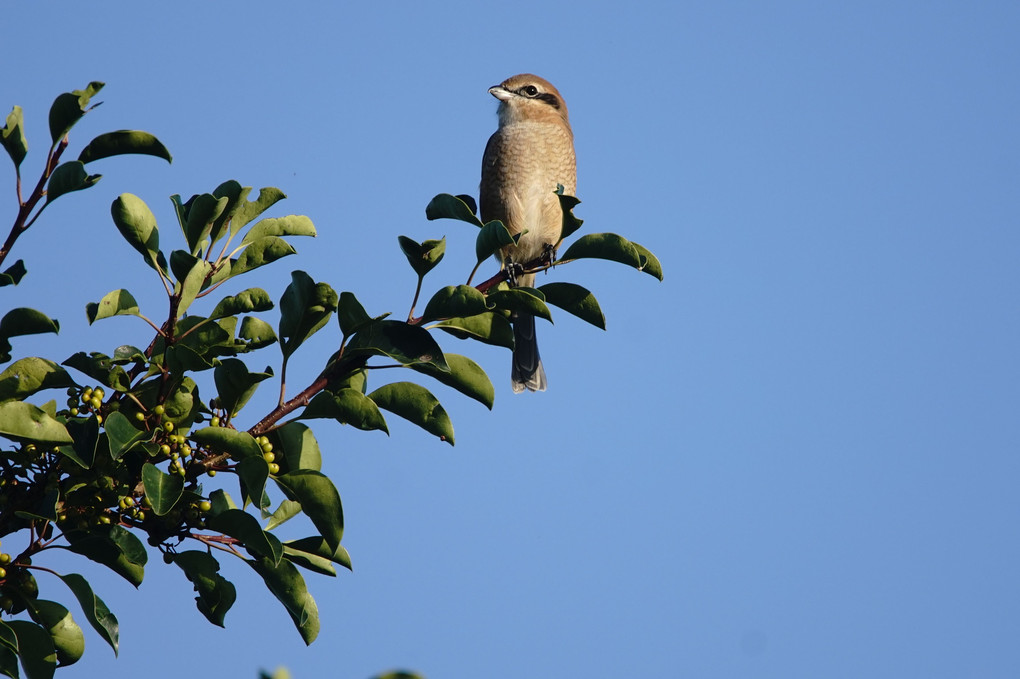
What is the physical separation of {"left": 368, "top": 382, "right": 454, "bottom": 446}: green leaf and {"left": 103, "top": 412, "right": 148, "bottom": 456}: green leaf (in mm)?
583

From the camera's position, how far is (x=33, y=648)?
2156 mm

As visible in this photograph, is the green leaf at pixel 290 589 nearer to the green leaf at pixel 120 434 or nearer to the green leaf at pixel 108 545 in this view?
the green leaf at pixel 108 545

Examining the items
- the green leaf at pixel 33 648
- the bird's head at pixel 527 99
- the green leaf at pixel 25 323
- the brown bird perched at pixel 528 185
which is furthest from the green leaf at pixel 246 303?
the bird's head at pixel 527 99

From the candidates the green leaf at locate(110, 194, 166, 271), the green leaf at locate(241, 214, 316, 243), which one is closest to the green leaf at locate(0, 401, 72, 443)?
the green leaf at locate(110, 194, 166, 271)

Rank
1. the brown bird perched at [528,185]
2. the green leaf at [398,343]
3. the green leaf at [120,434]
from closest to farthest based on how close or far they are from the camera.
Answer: the green leaf at [120,434]
the green leaf at [398,343]
the brown bird perched at [528,185]

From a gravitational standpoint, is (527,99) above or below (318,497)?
above

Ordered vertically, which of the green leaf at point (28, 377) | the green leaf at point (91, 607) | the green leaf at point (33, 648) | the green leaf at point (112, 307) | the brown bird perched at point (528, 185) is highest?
the brown bird perched at point (528, 185)

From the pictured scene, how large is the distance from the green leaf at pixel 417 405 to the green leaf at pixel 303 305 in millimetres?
241

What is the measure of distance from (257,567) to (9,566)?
555 mm

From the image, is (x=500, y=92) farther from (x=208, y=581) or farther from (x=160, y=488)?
(x=160, y=488)

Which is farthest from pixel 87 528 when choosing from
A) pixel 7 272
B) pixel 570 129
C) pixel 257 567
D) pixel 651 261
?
pixel 570 129

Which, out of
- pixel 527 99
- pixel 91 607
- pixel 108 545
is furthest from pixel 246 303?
pixel 527 99

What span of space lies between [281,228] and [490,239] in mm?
600

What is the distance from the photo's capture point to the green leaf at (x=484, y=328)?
8.06ft
